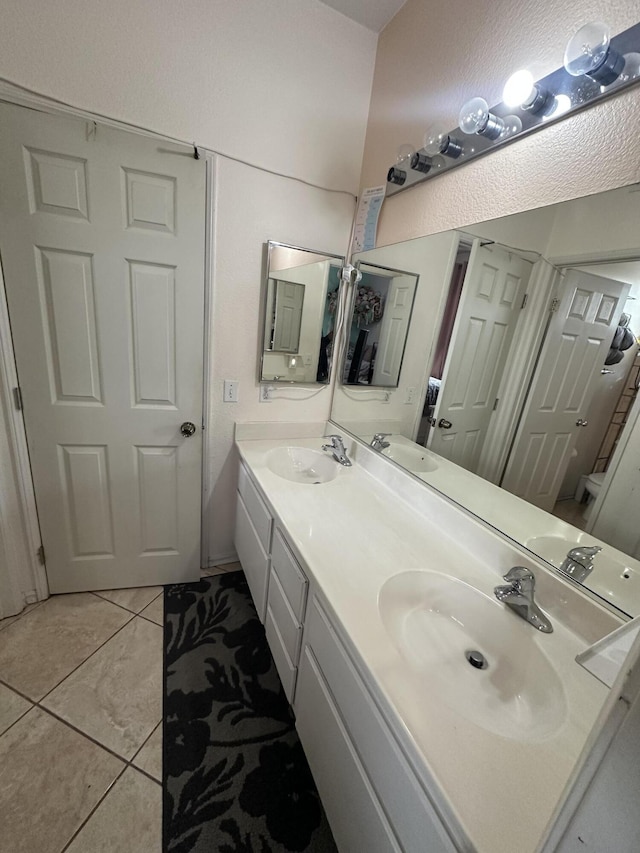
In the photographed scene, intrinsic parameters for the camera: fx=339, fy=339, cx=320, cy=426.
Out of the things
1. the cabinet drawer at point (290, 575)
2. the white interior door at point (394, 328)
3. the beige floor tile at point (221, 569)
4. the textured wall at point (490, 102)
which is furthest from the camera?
the beige floor tile at point (221, 569)

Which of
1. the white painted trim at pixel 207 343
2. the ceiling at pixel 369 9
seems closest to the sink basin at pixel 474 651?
the white painted trim at pixel 207 343

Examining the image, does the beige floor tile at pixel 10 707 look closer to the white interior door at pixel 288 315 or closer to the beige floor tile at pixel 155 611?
the beige floor tile at pixel 155 611

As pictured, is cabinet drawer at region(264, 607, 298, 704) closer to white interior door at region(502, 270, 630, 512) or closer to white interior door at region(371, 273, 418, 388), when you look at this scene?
white interior door at region(502, 270, 630, 512)

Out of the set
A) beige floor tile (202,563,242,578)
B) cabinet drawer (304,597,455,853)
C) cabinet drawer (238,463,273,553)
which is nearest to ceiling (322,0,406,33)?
cabinet drawer (238,463,273,553)

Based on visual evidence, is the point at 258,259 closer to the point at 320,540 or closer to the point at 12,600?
the point at 320,540

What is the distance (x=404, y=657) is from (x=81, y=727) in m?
1.25

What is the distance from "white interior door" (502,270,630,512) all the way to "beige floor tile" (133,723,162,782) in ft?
4.74

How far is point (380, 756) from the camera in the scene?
0.69 metres

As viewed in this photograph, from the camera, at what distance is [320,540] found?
108 centimetres

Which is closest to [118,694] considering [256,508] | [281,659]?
[281,659]

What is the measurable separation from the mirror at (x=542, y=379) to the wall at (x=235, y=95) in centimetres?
70

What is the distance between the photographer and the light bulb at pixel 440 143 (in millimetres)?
1132

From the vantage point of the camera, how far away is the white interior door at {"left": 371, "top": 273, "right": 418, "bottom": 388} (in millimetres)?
1524

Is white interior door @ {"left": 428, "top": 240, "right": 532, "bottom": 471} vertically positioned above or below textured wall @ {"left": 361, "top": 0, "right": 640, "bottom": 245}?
below
